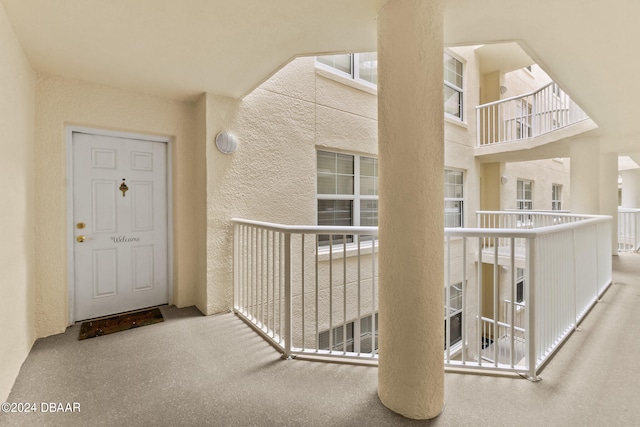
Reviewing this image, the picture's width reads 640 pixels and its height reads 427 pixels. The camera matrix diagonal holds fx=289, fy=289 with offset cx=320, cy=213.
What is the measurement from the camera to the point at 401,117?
1.60 metres

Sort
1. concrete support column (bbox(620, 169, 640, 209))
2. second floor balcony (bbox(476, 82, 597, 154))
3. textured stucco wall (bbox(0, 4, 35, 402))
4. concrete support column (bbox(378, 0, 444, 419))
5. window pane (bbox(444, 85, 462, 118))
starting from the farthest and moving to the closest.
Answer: concrete support column (bbox(620, 169, 640, 209)) < window pane (bbox(444, 85, 462, 118)) < second floor balcony (bbox(476, 82, 597, 154)) < textured stucco wall (bbox(0, 4, 35, 402)) < concrete support column (bbox(378, 0, 444, 419))

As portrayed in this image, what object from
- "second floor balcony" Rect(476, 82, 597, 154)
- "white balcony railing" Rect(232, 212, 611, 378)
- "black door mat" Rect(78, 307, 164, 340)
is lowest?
"black door mat" Rect(78, 307, 164, 340)

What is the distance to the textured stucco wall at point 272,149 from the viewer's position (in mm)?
3207

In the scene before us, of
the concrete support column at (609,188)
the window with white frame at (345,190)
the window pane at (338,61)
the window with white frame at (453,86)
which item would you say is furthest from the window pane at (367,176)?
the concrete support column at (609,188)

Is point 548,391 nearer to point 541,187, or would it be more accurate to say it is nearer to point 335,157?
point 335,157

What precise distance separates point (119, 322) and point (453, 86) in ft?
24.6

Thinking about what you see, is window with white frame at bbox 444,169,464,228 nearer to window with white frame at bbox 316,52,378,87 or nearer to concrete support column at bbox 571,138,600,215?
concrete support column at bbox 571,138,600,215

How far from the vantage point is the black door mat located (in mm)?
2693

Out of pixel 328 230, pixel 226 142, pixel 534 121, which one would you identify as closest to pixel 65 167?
pixel 226 142

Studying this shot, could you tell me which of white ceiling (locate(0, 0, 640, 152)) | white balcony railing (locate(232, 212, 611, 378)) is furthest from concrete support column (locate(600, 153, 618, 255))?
white ceiling (locate(0, 0, 640, 152))

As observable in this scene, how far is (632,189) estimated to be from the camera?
987cm

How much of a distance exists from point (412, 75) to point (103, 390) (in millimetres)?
2725

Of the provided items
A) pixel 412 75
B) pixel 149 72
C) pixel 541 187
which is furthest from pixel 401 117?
pixel 541 187

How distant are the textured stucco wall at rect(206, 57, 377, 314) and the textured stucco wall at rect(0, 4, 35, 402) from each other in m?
1.41
